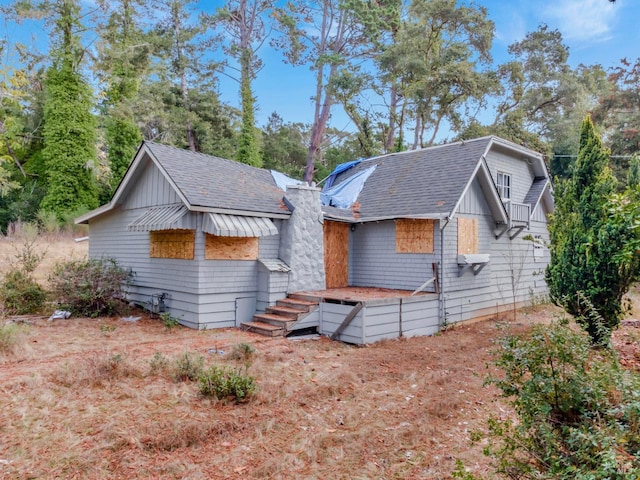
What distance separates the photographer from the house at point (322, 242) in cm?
932

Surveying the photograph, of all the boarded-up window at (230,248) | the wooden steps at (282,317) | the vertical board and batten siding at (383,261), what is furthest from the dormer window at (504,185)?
the boarded-up window at (230,248)

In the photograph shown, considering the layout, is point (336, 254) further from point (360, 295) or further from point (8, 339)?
point (8, 339)

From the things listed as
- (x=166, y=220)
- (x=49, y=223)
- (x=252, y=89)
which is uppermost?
(x=252, y=89)

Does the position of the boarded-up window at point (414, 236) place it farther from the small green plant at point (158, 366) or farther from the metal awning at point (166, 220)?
the small green plant at point (158, 366)

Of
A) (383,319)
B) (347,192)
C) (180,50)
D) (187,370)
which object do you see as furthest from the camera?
(180,50)

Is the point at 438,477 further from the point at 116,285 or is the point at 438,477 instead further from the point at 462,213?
the point at 116,285

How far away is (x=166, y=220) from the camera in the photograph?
9.28 m

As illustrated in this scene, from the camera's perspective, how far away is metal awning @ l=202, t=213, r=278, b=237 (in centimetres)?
883

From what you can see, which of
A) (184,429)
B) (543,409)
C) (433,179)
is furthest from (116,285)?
(543,409)

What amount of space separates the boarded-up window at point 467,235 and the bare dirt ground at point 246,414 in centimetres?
400

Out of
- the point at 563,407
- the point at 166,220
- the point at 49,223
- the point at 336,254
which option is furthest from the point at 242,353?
the point at 49,223

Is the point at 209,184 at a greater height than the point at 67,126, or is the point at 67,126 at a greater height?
the point at 67,126

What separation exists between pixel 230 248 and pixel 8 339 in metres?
4.53

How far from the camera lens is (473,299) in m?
11.7
